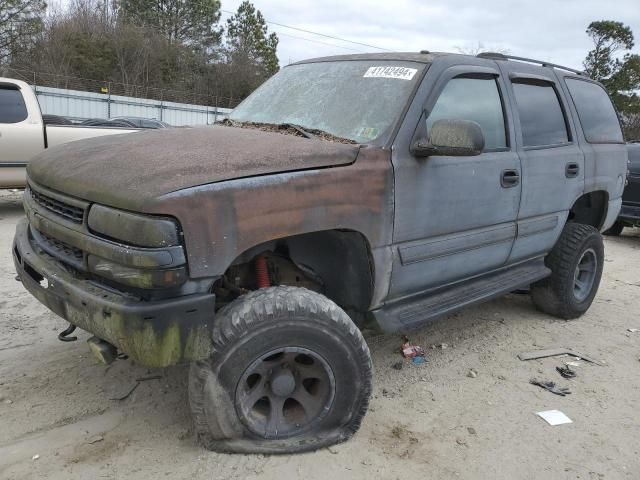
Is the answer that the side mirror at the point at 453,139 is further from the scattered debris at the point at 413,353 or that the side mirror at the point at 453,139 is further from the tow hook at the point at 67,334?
the tow hook at the point at 67,334

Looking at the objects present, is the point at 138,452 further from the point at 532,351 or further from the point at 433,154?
the point at 532,351

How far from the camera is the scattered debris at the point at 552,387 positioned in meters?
3.46

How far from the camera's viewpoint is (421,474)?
256cm

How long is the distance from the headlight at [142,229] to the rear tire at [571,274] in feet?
11.4

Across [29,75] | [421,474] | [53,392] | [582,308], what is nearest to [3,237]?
[53,392]

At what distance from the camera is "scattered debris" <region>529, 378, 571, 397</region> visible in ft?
11.3

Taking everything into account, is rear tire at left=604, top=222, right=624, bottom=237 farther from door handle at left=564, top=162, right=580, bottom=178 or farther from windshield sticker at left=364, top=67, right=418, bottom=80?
windshield sticker at left=364, top=67, right=418, bottom=80

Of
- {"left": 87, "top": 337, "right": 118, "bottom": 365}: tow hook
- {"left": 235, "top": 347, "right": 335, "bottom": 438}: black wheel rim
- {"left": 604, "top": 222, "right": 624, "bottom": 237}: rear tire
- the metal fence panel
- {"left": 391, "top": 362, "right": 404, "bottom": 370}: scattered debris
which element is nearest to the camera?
{"left": 87, "top": 337, "right": 118, "bottom": 365}: tow hook

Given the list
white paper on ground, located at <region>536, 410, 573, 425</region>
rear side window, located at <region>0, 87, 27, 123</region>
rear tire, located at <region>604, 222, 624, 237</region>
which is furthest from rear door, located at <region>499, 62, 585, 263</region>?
rear side window, located at <region>0, 87, 27, 123</region>

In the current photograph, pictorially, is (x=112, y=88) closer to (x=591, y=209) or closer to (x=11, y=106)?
(x=11, y=106)

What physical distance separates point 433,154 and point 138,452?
81.9 inches

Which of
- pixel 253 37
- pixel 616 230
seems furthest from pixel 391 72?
pixel 253 37

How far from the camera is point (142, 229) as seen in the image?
2.12 metres

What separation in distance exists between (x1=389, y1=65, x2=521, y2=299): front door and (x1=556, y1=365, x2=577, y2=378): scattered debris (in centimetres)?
81
